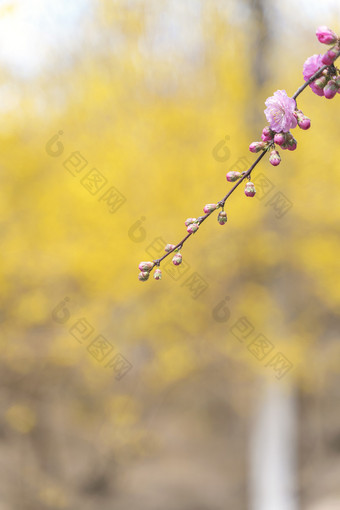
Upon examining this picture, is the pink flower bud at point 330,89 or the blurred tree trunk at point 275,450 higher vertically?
the pink flower bud at point 330,89

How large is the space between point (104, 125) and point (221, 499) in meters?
5.01

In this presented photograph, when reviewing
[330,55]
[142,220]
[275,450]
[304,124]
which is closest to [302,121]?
[304,124]

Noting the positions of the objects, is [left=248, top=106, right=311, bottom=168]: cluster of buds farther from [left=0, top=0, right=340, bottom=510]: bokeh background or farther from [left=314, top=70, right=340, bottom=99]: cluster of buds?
[left=0, top=0, right=340, bottom=510]: bokeh background

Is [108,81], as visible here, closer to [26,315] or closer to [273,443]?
[26,315]

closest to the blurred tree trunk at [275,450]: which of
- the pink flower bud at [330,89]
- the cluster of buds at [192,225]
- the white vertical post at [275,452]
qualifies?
the white vertical post at [275,452]

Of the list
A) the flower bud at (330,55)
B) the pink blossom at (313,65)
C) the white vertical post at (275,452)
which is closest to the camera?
the flower bud at (330,55)

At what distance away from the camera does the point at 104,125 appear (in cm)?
488

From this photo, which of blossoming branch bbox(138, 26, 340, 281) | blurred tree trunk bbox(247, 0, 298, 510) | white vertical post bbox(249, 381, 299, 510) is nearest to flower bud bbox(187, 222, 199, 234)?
blossoming branch bbox(138, 26, 340, 281)

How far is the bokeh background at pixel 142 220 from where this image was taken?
4.80m

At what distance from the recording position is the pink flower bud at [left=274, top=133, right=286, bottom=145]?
0.84 m

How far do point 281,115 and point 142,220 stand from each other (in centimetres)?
401

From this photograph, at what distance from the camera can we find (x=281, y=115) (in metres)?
0.89

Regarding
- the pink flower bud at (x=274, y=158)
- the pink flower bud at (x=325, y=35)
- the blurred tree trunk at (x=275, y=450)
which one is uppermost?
the pink flower bud at (x=325, y=35)

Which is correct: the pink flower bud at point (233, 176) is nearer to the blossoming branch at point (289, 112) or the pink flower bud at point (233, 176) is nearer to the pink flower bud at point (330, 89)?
the blossoming branch at point (289, 112)
